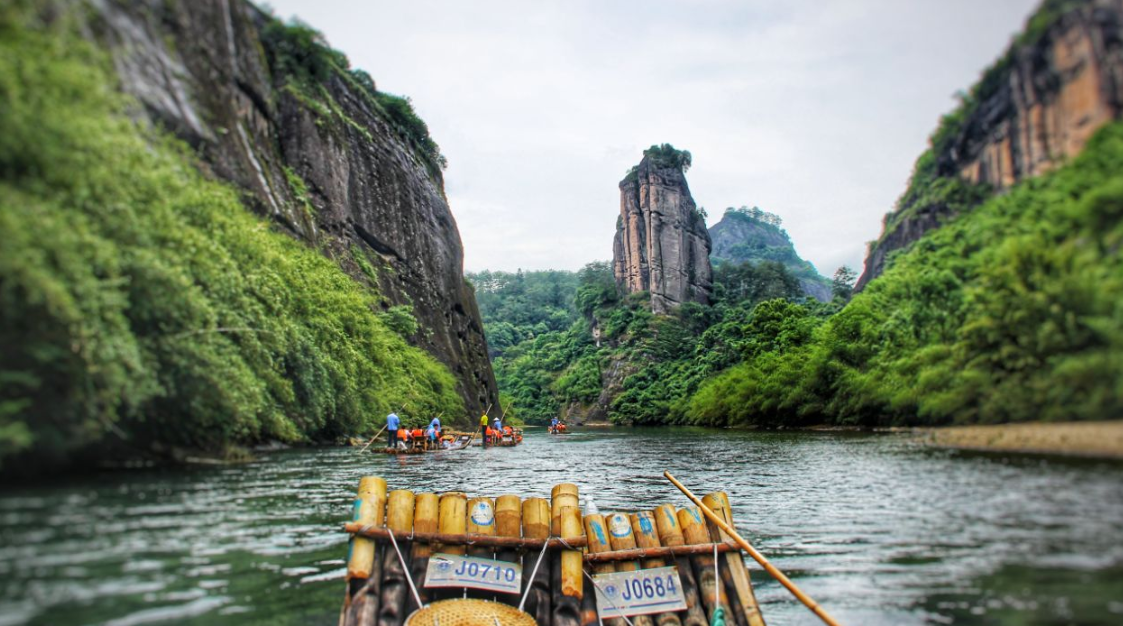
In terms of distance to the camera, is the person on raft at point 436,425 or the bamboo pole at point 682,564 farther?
the person on raft at point 436,425

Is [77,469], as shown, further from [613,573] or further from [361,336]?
[361,336]

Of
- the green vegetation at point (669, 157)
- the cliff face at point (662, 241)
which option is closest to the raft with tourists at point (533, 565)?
the cliff face at point (662, 241)

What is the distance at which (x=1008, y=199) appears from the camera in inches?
172

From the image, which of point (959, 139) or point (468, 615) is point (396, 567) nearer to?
point (468, 615)

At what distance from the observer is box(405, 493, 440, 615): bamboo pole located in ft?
16.7

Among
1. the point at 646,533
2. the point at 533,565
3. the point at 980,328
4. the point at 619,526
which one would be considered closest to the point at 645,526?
the point at 646,533

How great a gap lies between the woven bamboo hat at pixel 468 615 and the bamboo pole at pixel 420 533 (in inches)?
9.2

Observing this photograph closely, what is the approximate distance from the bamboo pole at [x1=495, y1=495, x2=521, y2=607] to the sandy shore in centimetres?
316

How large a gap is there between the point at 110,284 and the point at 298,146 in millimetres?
6120

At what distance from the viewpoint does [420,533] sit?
518 centimetres

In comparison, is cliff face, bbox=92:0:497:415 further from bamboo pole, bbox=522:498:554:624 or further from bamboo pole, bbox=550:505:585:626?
bamboo pole, bbox=550:505:585:626

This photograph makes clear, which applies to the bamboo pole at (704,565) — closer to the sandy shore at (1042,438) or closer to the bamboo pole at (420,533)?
the sandy shore at (1042,438)

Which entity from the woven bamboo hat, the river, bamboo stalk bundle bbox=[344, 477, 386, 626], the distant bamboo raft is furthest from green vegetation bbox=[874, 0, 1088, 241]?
bamboo stalk bundle bbox=[344, 477, 386, 626]

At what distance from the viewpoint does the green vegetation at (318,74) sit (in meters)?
8.12
